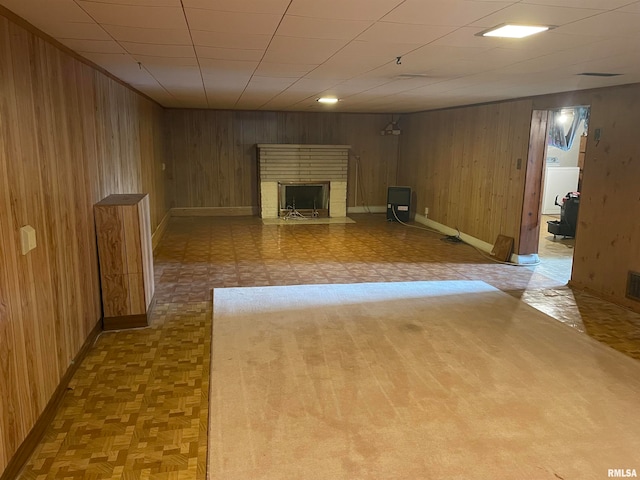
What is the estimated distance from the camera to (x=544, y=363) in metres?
3.14

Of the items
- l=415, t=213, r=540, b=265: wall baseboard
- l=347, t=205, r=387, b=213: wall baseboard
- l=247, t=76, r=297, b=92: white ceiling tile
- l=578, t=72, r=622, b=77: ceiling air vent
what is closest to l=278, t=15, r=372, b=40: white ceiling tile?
l=247, t=76, r=297, b=92: white ceiling tile

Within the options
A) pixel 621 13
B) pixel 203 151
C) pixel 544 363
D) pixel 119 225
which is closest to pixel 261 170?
pixel 203 151

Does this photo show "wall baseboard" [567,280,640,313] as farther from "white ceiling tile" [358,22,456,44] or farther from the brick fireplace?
the brick fireplace

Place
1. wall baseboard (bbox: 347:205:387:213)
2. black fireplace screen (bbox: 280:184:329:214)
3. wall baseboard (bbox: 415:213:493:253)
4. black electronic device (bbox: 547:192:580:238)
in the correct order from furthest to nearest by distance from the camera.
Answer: wall baseboard (bbox: 347:205:387:213) → black fireplace screen (bbox: 280:184:329:214) → black electronic device (bbox: 547:192:580:238) → wall baseboard (bbox: 415:213:493:253)

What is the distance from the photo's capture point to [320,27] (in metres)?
2.44

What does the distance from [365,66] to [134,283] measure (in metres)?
2.46

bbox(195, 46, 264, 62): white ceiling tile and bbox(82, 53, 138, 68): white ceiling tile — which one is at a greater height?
bbox(82, 53, 138, 68): white ceiling tile

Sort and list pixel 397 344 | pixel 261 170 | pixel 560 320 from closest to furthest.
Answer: pixel 397 344, pixel 560 320, pixel 261 170

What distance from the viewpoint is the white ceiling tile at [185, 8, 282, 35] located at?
222cm

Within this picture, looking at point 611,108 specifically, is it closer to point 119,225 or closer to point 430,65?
point 430,65

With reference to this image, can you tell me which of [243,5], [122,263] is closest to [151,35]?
Result: [243,5]

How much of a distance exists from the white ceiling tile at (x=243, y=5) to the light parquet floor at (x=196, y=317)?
2031 millimetres

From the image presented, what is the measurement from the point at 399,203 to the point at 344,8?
22.0ft

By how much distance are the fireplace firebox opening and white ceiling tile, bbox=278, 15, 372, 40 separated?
645cm
